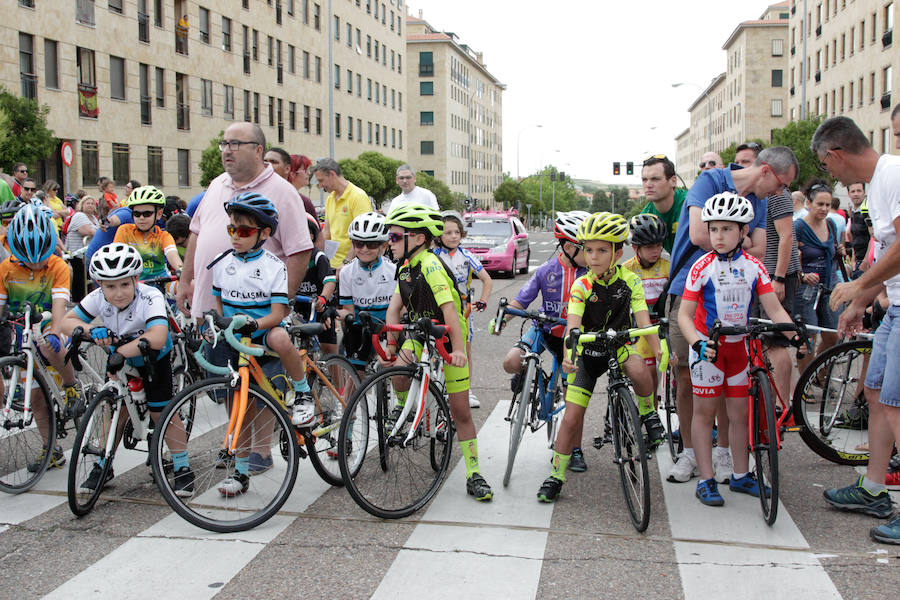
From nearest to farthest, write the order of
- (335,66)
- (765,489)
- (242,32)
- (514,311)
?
(765,489)
(514,311)
(242,32)
(335,66)

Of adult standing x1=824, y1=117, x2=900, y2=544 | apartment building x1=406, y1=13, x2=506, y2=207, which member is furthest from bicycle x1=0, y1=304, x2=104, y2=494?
apartment building x1=406, y1=13, x2=506, y2=207

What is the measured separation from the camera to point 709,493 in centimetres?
541

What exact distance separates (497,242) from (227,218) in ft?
60.2

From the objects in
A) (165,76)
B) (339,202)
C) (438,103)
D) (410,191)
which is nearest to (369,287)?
(339,202)

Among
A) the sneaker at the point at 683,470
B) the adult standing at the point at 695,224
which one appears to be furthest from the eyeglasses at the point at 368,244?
the sneaker at the point at 683,470

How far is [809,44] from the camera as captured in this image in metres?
70.2

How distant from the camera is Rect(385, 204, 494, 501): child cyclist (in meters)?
5.38

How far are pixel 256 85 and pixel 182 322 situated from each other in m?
43.2

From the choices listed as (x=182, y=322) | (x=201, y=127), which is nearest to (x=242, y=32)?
(x=201, y=127)

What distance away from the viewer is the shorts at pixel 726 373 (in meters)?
5.37

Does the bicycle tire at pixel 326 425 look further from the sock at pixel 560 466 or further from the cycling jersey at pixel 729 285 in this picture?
the cycling jersey at pixel 729 285

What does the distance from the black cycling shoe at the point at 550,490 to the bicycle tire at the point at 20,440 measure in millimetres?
3144

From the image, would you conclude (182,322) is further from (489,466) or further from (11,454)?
(489,466)

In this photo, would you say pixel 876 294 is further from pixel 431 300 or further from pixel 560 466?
pixel 431 300
